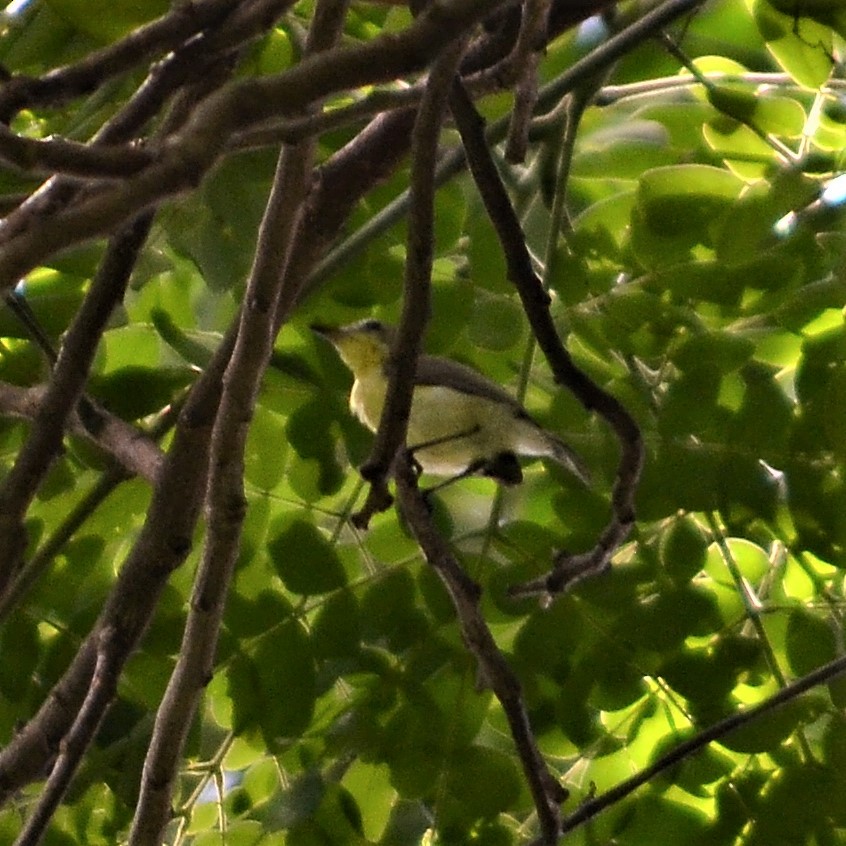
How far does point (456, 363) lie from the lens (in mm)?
1373

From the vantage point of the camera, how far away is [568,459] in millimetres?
1277

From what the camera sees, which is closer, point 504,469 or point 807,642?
point 807,642

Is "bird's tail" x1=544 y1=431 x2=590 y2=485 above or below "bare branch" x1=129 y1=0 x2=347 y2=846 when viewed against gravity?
below

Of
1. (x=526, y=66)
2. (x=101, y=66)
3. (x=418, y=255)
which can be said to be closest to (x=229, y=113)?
(x=101, y=66)

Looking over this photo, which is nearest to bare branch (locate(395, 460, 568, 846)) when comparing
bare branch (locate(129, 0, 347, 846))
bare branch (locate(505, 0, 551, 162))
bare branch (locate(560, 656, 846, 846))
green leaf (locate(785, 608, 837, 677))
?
bare branch (locate(560, 656, 846, 846))

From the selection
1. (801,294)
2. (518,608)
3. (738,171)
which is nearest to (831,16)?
(738,171)

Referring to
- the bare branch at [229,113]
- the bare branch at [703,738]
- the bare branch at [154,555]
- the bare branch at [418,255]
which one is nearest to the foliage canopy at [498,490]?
the bare branch at [154,555]

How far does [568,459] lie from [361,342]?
0.28 meters

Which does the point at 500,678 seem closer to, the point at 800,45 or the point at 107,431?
the point at 107,431

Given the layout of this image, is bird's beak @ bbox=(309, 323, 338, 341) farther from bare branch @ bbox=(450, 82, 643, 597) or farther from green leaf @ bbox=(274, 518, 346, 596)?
bare branch @ bbox=(450, 82, 643, 597)

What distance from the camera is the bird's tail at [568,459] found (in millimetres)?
1256

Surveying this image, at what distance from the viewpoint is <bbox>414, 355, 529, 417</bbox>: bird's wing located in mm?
1335

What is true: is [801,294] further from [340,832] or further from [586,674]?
[340,832]

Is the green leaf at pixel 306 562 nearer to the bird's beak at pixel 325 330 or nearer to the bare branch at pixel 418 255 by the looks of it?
the bird's beak at pixel 325 330
